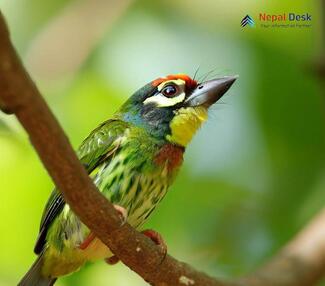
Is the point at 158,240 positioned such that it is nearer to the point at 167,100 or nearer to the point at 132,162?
the point at 132,162

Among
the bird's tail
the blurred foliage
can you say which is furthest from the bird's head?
the bird's tail

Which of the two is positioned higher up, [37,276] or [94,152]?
[94,152]

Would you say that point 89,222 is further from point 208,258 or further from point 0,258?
point 208,258

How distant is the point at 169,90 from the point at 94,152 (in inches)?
14.5

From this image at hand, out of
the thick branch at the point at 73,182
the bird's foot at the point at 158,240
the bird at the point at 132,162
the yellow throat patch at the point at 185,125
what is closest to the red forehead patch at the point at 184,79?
the bird at the point at 132,162

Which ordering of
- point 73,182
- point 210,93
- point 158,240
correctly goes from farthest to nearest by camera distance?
point 210,93 → point 158,240 → point 73,182

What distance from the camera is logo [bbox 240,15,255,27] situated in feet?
11.3

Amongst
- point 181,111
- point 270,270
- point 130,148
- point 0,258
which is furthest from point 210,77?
point 0,258

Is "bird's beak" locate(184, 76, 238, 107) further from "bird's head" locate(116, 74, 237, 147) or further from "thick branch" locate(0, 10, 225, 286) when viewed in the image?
"thick branch" locate(0, 10, 225, 286)

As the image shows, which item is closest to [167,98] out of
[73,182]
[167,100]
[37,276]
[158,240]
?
[167,100]

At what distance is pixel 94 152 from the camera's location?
2.71 meters

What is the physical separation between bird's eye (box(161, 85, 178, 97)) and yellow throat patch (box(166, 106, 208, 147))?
0.10m

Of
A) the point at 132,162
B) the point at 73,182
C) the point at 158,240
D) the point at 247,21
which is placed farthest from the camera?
the point at 247,21

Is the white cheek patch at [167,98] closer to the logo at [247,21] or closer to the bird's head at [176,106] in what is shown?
the bird's head at [176,106]
